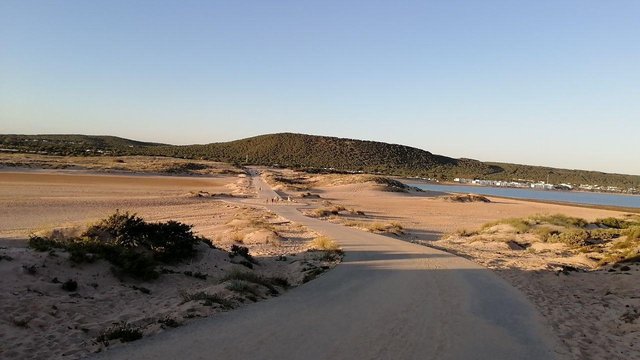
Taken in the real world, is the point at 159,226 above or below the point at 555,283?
above

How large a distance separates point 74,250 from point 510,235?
86.4ft

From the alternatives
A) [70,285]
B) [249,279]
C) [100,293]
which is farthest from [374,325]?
[70,285]

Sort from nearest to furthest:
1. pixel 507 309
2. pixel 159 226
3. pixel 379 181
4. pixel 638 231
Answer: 1. pixel 507 309
2. pixel 159 226
3. pixel 638 231
4. pixel 379 181

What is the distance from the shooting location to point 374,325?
30.9ft

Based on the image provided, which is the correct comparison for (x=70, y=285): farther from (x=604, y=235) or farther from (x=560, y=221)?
(x=560, y=221)

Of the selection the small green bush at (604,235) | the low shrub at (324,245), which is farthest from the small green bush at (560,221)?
the low shrub at (324,245)

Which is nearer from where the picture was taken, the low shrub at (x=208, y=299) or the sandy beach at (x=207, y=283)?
the sandy beach at (x=207, y=283)

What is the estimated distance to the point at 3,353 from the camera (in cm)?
689

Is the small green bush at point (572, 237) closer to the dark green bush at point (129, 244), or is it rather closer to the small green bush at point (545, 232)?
the small green bush at point (545, 232)

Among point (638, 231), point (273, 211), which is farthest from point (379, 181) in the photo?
point (638, 231)

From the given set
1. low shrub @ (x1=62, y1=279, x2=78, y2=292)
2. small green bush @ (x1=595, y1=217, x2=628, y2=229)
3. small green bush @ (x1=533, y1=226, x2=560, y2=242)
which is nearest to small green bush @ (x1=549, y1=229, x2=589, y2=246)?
small green bush @ (x1=533, y1=226, x2=560, y2=242)

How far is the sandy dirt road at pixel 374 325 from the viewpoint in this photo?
7.71 m

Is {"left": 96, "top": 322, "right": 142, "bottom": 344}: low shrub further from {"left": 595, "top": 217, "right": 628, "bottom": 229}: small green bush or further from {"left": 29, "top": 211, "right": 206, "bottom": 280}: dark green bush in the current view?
{"left": 595, "top": 217, "right": 628, "bottom": 229}: small green bush

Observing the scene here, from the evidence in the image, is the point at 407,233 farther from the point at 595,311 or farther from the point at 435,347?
the point at 435,347
